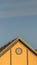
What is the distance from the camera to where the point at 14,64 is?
82.8 feet

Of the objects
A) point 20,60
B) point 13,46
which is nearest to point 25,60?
point 20,60

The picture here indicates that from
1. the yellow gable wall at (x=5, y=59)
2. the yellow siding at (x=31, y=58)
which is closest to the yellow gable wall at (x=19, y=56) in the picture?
the yellow siding at (x=31, y=58)

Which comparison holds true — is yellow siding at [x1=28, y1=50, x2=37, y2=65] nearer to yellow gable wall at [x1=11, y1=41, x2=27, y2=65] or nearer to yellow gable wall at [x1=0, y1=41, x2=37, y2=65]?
yellow gable wall at [x1=0, y1=41, x2=37, y2=65]

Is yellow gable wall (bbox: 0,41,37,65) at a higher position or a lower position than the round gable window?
lower

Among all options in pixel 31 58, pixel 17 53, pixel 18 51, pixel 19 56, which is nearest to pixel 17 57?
pixel 19 56

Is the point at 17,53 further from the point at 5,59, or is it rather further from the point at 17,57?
the point at 5,59

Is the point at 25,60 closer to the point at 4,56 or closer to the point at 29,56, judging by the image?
the point at 29,56

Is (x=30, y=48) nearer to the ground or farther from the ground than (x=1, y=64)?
farther from the ground

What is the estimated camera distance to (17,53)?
25297mm

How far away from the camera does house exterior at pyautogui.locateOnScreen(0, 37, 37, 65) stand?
25188mm

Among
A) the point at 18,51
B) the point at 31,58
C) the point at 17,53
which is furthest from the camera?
the point at 31,58

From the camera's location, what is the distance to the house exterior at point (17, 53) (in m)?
25.2

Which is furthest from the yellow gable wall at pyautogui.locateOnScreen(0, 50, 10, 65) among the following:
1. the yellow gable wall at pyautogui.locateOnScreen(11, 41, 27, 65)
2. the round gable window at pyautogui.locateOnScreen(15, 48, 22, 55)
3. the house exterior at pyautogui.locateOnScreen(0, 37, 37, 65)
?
the round gable window at pyautogui.locateOnScreen(15, 48, 22, 55)

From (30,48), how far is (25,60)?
1.58 metres
